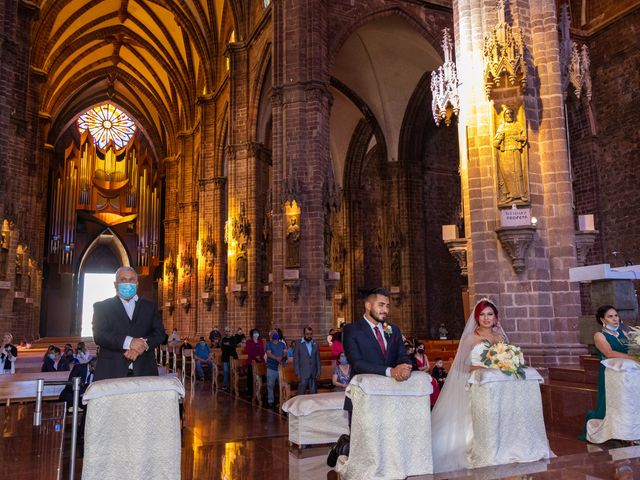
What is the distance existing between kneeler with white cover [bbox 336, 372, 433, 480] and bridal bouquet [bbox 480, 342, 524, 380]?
75cm

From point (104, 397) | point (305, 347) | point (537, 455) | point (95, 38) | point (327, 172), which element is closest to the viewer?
point (104, 397)

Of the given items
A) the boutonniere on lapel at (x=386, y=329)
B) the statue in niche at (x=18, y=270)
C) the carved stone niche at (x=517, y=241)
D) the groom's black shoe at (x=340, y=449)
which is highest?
the statue in niche at (x=18, y=270)

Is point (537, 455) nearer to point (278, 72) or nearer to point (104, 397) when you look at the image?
point (104, 397)

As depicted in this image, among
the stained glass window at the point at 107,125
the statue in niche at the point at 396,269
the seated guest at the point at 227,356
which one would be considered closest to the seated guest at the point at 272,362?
the seated guest at the point at 227,356

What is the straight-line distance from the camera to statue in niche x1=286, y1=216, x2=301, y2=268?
52.3 ft

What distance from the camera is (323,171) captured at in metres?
16.6

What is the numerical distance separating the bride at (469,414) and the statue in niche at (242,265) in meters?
15.7

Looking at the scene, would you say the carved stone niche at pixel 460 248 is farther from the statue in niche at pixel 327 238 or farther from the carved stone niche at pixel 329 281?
the statue in niche at pixel 327 238

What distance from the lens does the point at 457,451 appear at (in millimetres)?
4953

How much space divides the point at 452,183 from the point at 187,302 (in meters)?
15.2

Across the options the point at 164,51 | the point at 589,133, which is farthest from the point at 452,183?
the point at 164,51

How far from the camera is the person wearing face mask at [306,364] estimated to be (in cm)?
950

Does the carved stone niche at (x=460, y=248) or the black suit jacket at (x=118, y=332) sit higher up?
the carved stone niche at (x=460, y=248)

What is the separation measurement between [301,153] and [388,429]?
12.7 m
